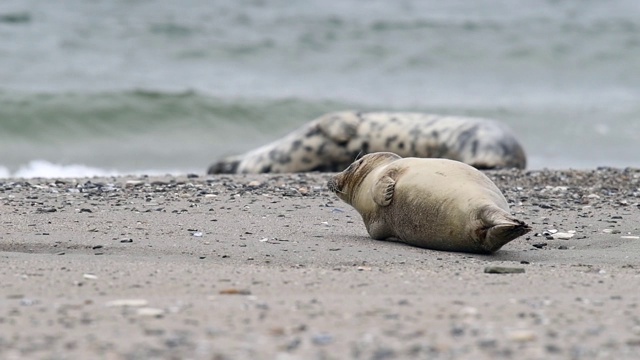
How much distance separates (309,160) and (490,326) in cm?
683

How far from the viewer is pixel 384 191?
4.71 meters

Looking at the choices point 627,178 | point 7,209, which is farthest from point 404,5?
point 7,209

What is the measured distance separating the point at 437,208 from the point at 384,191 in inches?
11.0

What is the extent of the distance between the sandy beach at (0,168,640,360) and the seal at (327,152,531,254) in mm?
85

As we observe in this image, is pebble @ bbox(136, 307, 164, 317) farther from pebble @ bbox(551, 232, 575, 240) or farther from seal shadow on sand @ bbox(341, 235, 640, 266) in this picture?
pebble @ bbox(551, 232, 575, 240)

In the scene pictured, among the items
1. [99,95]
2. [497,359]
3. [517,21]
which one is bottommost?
[497,359]

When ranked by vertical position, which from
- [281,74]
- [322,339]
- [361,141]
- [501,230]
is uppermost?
[281,74]

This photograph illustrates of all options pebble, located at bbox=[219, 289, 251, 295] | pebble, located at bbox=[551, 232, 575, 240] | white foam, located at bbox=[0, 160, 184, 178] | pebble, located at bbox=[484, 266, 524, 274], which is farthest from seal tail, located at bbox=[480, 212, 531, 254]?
white foam, located at bbox=[0, 160, 184, 178]

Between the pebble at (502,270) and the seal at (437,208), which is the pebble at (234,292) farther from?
the seal at (437,208)

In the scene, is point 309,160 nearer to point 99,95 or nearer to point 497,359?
point 99,95

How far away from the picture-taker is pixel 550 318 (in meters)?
2.87

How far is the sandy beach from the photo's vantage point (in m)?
2.58

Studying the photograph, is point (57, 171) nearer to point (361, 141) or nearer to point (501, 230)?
point (361, 141)

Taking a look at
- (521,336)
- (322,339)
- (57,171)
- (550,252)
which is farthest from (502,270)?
(57,171)
